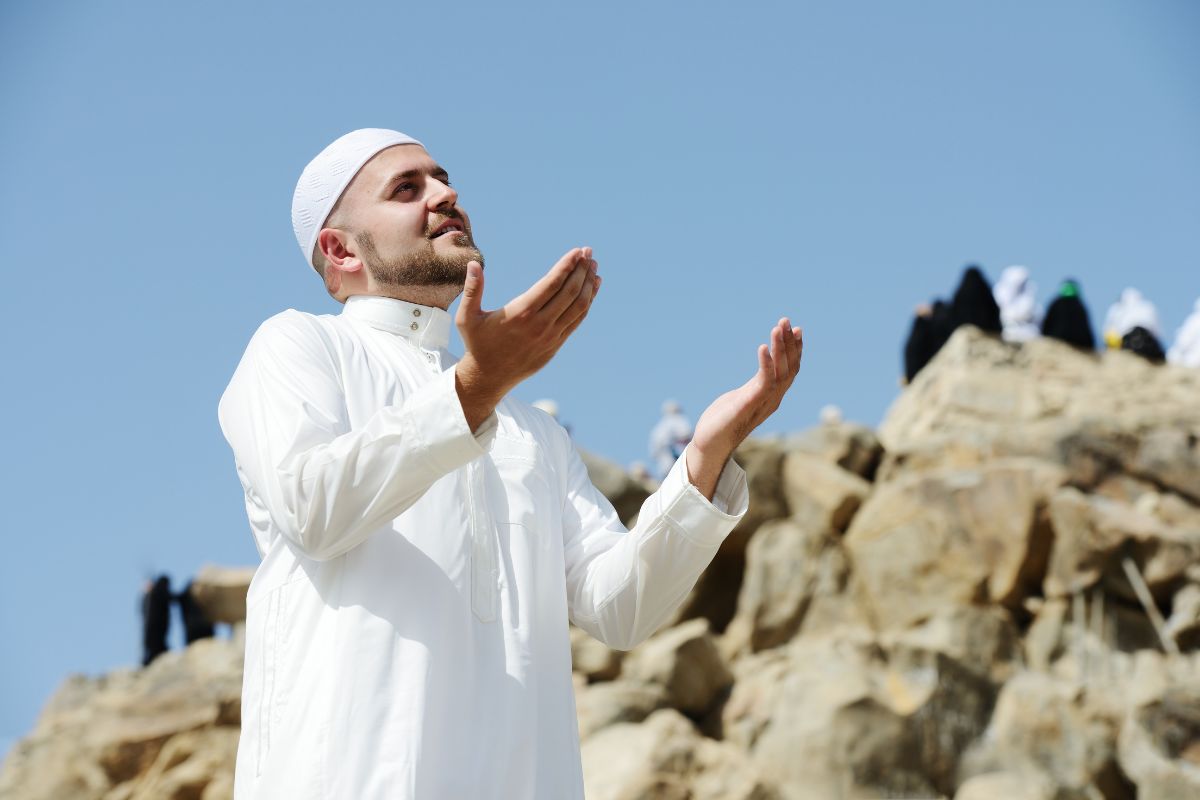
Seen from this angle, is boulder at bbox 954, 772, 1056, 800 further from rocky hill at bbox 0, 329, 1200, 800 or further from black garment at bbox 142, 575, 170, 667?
black garment at bbox 142, 575, 170, 667

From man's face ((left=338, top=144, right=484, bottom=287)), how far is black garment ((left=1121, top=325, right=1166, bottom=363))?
624 inches

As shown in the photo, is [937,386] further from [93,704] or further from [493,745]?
[493,745]

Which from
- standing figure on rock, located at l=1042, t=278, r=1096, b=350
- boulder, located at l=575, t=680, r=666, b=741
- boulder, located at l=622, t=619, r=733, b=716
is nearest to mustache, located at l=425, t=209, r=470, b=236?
boulder, located at l=575, t=680, r=666, b=741

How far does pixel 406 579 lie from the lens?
2.62 meters

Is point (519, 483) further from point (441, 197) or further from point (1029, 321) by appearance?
point (1029, 321)

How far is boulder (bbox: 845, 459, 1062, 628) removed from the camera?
13.6 metres

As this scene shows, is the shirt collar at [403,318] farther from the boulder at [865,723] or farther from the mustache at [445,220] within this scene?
the boulder at [865,723]

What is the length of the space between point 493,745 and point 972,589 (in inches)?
460

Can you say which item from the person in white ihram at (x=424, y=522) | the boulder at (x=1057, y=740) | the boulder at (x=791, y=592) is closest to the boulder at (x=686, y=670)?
the boulder at (x=791, y=592)

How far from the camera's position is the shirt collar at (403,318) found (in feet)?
10.2

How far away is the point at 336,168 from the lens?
3258 millimetres

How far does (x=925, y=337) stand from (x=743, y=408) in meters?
17.2

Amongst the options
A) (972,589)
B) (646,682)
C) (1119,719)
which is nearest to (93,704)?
(646,682)

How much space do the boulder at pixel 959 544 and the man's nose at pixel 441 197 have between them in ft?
37.1
